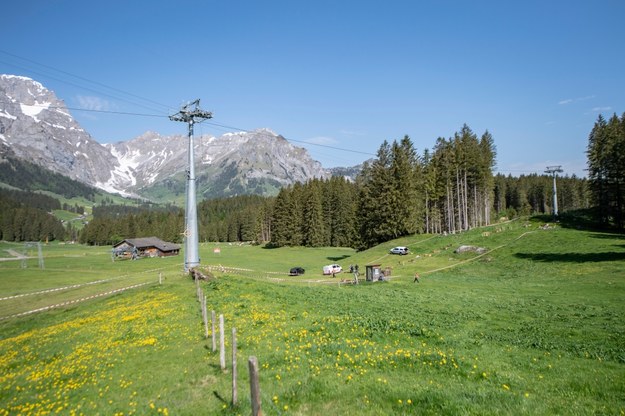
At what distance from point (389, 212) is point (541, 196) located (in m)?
120

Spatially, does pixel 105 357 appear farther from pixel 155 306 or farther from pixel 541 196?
pixel 541 196

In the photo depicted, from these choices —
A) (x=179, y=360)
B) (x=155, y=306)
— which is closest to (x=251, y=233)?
(x=155, y=306)

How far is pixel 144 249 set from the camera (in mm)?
128500

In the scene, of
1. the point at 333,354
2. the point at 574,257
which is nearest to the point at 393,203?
the point at 574,257

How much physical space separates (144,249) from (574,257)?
123 metres

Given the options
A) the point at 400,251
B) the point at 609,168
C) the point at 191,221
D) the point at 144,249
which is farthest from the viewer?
the point at 144,249

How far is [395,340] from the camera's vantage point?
15320 millimetres

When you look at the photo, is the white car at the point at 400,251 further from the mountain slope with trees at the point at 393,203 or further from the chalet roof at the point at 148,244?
the chalet roof at the point at 148,244

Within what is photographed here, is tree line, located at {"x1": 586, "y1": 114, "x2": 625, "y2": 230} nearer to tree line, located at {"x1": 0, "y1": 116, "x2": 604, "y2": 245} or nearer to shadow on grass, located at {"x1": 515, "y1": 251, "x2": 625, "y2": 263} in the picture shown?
tree line, located at {"x1": 0, "y1": 116, "x2": 604, "y2": 245}

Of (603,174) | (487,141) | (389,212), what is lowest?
(389,212)

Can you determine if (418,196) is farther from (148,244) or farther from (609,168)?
(148,244)

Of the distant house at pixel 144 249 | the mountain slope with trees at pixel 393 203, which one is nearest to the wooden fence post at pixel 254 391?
the mountain slope with trees at pixel 393 203

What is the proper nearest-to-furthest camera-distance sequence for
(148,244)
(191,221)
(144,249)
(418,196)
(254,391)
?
(254,391) < (191,221) < (418,196) < (144,249) < (148,244)

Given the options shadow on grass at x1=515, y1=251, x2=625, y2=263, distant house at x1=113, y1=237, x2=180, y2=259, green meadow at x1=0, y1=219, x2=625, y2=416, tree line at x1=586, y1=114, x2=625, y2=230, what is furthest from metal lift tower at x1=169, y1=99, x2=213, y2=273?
distant house at x1=113, y1=237, x2=180, y2=259
